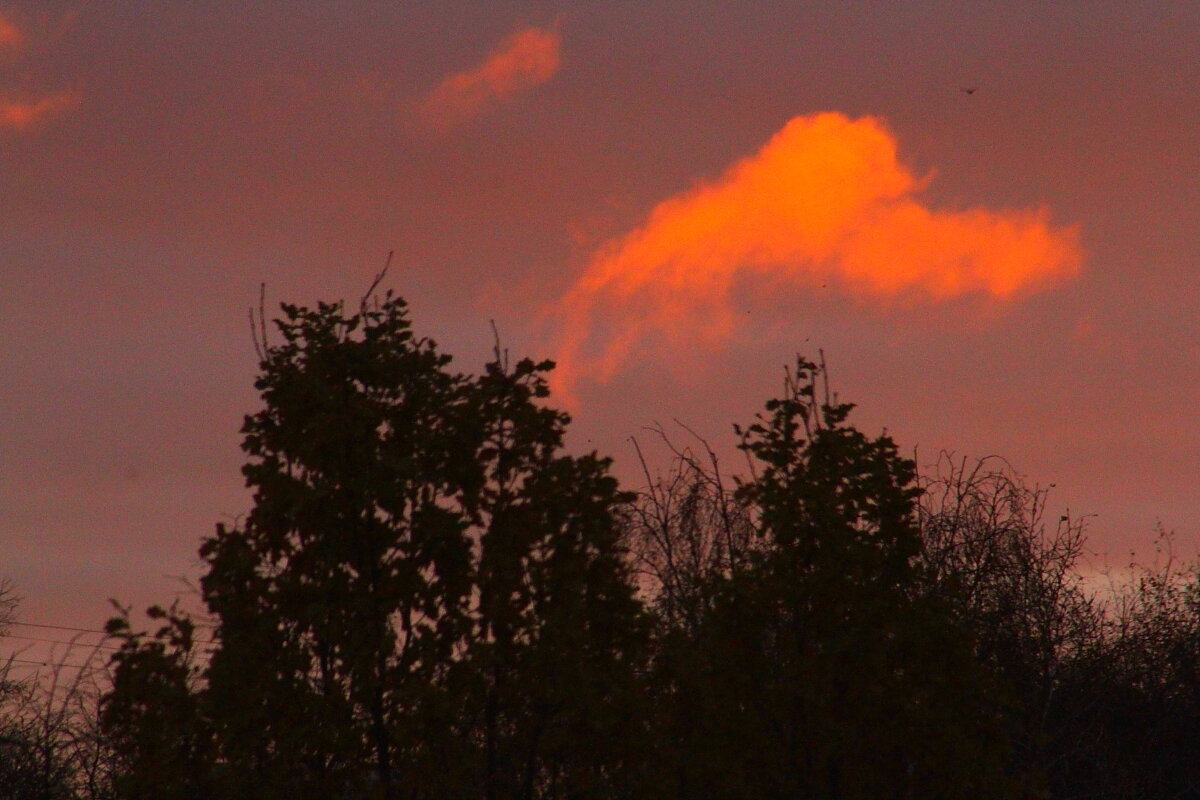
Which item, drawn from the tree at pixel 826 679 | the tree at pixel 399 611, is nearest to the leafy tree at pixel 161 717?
the tree at pixel 399 611

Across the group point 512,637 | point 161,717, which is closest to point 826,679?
point 512,637

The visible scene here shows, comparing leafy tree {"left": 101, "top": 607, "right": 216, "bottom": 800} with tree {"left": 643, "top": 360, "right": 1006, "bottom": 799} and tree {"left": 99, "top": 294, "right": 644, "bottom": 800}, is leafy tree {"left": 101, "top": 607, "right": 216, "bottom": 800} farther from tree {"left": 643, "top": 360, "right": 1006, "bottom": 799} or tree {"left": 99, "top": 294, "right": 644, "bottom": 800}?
tree {"left": 643, "top": 360, "right": 1006, "bottom": 799}

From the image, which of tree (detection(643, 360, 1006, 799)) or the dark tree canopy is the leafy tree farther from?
tree (detection(643, 360, 1006, 799))

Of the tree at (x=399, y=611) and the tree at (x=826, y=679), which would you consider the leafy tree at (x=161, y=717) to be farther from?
the tree at (x=826, y=679)

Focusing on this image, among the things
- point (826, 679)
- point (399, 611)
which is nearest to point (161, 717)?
point (399, 611)

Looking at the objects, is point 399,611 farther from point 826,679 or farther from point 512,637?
point 826,679

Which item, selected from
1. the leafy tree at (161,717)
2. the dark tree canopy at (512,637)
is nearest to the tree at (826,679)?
the dark tree canopy at (512,637)

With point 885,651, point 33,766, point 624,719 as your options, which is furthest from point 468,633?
point 33,766

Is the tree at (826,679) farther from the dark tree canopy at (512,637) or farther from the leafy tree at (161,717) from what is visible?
the leafy tree at (161,717)

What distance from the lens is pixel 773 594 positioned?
43.0 feet

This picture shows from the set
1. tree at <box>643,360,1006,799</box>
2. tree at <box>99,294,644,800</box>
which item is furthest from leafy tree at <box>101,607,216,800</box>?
tree at <box>643,360,1006,799</box>

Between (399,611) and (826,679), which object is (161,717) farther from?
(826,679)

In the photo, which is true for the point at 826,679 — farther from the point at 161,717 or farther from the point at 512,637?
the point at 161,717

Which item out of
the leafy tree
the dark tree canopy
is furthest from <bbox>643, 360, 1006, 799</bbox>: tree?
the leafy tree
